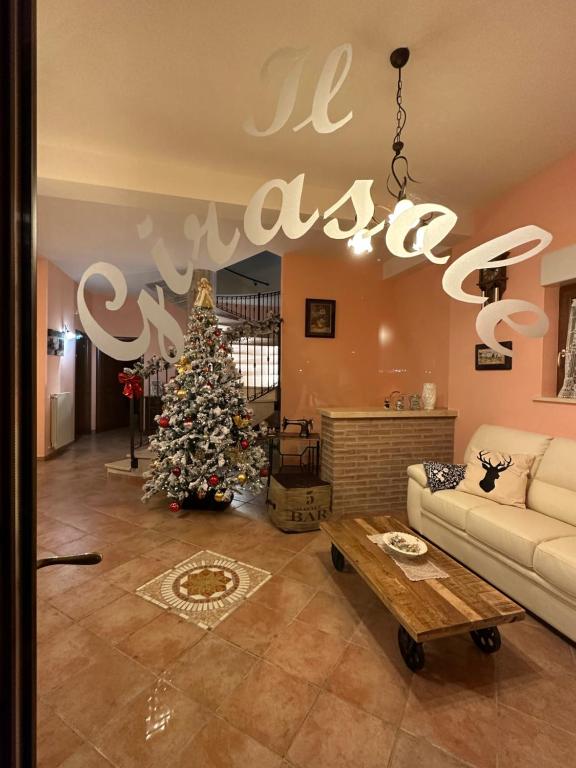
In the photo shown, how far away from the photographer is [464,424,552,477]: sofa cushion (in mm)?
2662

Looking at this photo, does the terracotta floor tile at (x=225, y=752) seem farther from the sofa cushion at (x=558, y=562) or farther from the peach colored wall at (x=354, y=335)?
the peach colored wall at (x=354, y=335)

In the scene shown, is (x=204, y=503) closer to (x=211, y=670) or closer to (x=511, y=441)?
(x=211, y=670)

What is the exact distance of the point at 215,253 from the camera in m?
1.72

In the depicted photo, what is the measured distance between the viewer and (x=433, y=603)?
158 centimetres

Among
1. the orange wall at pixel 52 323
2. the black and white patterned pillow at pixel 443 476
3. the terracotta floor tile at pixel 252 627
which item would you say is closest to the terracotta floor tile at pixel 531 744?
the terracotta floor tile at pixel 252 627

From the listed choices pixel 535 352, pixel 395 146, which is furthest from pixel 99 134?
pixel 535 352

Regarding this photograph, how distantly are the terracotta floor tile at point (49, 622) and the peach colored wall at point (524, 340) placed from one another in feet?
11.5

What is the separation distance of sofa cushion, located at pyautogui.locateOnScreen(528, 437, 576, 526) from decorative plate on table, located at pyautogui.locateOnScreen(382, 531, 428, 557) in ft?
3.29

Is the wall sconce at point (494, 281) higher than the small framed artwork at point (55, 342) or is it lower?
higher

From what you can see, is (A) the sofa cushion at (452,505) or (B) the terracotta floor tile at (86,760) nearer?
(B) the terracotta floor tile at (86,760)

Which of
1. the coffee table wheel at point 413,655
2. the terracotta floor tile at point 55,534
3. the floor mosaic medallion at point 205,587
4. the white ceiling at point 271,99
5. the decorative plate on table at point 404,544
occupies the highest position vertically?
the white ceiling at point 271,99

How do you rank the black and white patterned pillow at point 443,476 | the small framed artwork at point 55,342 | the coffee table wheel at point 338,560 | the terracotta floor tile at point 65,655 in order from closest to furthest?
the terracotta floor tile at point 65,655, the coffee table wheel at point 338,560, the black and white patterned pillow at point 443,476, the small framed artwork at point 55,342

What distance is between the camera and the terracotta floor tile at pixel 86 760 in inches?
48.4

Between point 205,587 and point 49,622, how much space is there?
0.81m
